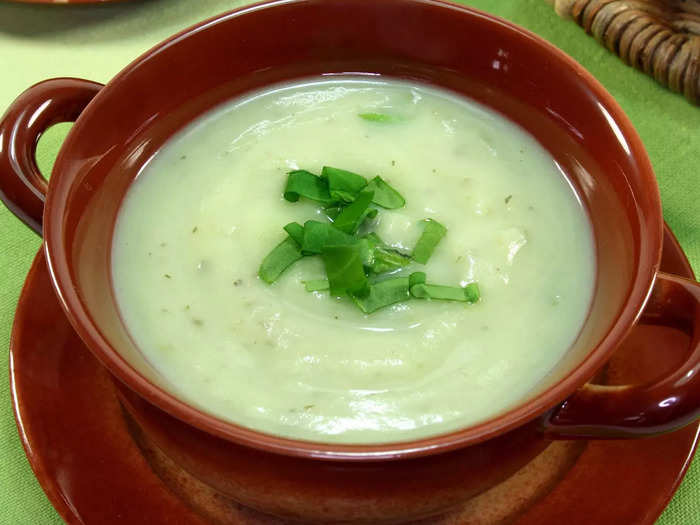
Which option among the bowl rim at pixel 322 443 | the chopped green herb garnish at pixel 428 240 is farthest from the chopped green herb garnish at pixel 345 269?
the bowl rim at pixel 322 443

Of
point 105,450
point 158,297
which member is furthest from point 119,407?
point 158,297

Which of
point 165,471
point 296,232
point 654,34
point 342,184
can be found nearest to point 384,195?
point 342,184

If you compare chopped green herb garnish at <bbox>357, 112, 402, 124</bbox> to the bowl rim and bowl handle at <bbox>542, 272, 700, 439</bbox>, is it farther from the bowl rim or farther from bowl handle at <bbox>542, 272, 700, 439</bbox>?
bowl handle at <bbox>542, 272, 700, 439</bbox>

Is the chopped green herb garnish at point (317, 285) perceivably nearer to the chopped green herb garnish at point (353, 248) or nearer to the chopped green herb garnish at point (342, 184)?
the chopped green herb garnish at point (353, 248)

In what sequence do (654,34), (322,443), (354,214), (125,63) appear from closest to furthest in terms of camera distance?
1. (322,443)
2. (354,214)
3. (654,34)
4. (125,63)

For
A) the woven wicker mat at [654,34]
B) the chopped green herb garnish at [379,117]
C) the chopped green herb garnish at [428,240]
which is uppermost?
the woven wicker mat at [654,34]

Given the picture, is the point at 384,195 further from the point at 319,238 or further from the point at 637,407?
the point at 637,407

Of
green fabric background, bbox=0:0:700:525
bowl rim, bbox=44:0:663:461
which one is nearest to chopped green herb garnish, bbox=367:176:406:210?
bowl rim, bbox=44:0:663:461

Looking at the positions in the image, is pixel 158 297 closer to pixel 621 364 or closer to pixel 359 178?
pixel 359 178
